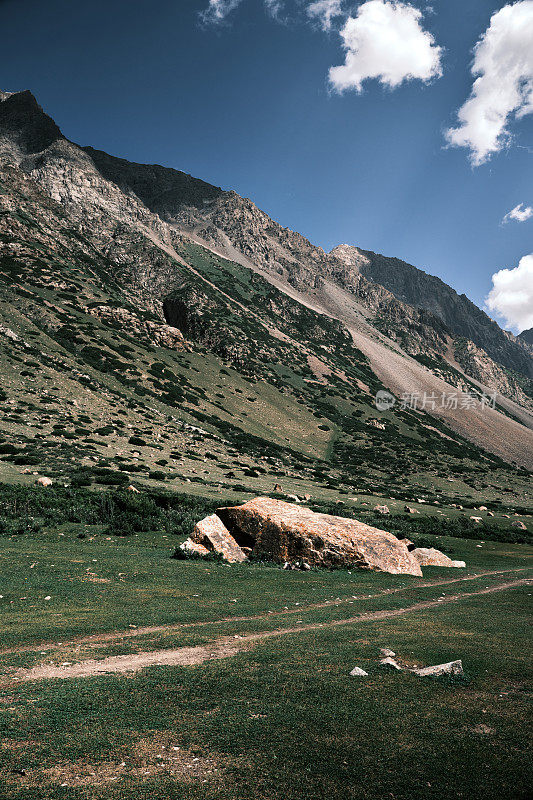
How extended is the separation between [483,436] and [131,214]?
532 feet

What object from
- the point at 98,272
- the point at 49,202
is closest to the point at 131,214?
the point at 49,202

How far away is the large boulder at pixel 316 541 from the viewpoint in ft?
62.4

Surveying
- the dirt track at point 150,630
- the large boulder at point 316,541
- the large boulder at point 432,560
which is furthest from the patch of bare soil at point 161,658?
the large boulder at point 432,560

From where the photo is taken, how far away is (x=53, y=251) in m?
104

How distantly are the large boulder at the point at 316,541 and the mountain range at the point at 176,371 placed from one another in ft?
49.4

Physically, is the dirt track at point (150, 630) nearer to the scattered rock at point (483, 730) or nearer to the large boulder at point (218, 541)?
the large boulder at point (218, 541)

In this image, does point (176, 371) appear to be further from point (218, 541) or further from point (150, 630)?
point (150, 630)

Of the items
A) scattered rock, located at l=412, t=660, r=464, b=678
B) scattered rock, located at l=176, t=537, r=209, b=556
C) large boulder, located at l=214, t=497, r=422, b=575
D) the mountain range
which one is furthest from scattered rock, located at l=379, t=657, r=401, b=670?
the mountain range

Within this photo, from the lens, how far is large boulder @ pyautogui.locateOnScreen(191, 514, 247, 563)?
18906 millimetres

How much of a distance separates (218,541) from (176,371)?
72.8m

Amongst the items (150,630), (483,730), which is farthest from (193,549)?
(483,730)

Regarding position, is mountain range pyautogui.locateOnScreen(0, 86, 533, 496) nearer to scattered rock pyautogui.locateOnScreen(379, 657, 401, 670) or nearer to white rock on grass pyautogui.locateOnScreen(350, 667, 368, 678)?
white rock on grass pyautogui.locateOnScreen(350, 667, 368, 678)

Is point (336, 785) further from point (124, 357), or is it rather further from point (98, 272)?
point (98, 272)

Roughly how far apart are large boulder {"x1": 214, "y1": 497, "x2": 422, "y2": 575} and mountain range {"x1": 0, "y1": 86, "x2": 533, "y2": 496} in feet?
49.4
